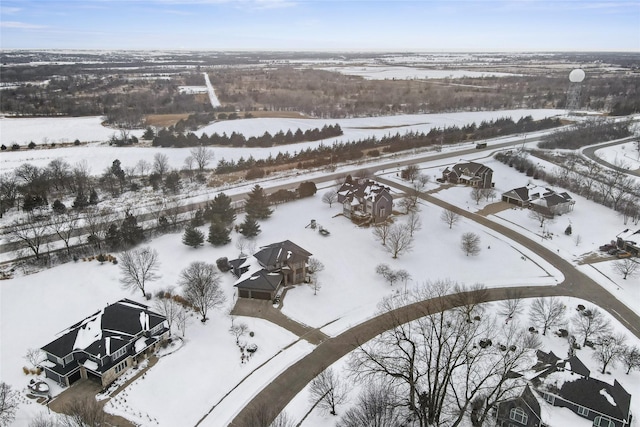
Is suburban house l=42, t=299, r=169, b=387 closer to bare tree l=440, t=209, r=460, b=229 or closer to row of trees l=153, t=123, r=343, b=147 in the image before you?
bare tree l=440, t=209, r=460, b=229

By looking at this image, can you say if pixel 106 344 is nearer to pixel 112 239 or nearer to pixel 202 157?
pixel 112 239

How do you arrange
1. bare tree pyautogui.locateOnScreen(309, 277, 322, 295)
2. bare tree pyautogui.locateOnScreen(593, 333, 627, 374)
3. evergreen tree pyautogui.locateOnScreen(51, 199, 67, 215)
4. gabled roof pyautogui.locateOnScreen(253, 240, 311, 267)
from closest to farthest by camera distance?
bare tree pyautogui.locateOnScreen(593, 333, 627, 374) → bare tree pyautogui.locateOnScreen(309, 277, 322, 295) → gabled roof pyautogui.locateOnScreen(253, 240, 311, 267) → evergreen tree pyautogui.locateOnScreen(51, 199, 67, 215)

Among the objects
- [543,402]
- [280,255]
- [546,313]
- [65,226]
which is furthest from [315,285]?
[65,226]

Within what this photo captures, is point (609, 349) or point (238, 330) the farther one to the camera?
point (238, 330)

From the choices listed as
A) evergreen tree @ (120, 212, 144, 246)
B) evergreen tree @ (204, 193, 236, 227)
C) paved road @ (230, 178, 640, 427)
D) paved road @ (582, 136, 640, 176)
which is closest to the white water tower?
paved road @ (582, 136, 640, 176)

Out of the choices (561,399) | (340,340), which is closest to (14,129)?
(340,340)

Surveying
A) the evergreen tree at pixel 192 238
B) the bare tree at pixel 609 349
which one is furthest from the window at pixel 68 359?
the bare tree at pixel 609 349
